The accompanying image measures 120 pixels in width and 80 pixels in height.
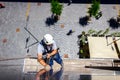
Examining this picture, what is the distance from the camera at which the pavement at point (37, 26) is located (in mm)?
16906

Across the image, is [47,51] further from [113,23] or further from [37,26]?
[113,23]

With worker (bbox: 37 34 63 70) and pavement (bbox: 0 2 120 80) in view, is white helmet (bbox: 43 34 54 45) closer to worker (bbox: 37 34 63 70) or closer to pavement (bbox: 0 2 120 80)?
worker (bbox: 37 34 63 70)

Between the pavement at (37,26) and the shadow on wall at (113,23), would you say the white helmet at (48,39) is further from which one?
the shadow on wall at (113,23)

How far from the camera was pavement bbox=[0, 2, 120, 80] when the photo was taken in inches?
666

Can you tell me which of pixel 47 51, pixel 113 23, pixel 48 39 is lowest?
pixel 47 51

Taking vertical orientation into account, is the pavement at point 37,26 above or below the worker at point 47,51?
above

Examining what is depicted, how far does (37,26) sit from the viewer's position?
18375 millimetres

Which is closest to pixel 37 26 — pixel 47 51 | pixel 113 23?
pixel 113 23

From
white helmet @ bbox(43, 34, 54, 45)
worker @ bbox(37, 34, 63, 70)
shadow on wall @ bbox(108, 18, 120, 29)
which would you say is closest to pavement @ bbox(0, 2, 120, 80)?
shadow on wall @ bbox(108, 18, 120, 29)

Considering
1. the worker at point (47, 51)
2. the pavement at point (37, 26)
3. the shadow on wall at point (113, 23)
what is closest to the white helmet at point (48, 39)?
the worker at point (47, 51)

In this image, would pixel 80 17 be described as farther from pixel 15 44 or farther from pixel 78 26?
pixel 15 44

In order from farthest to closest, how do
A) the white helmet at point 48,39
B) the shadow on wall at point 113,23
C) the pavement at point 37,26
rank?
the shadow on wall at point 113,23 → the pavement at point 37,26 → the white helmet at point 48,39

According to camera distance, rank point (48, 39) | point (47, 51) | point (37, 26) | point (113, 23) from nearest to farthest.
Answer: point (48, 39) < point (47, 51) < point (113, 23) < point (37, 26)

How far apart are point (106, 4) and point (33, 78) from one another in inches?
459
